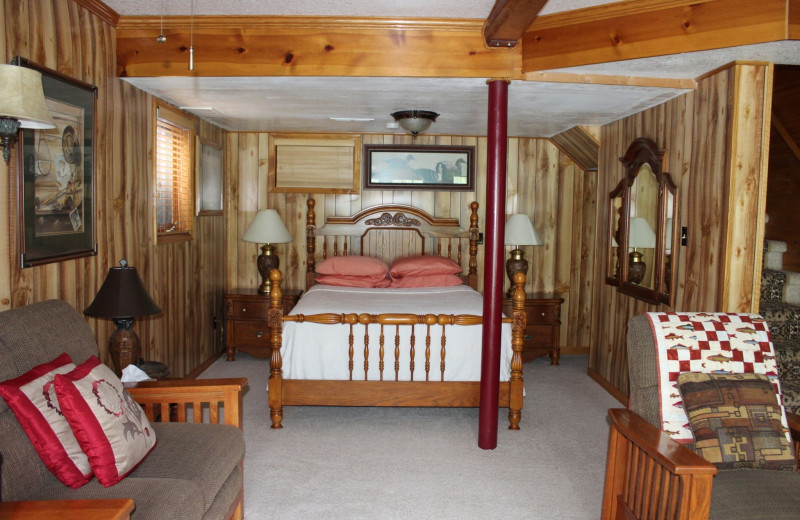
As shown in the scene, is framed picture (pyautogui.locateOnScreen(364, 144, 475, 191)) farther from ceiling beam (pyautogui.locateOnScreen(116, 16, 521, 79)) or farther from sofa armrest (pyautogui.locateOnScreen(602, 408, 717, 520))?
sofa armrest (pyautogui.locateOnScreen(602, 408, 717, 520))

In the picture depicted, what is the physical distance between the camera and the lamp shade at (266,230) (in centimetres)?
538

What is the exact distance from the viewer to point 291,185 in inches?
229

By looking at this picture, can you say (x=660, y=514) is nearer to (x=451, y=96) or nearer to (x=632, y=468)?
(x=632, y=468)

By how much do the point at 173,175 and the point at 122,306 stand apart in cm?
183

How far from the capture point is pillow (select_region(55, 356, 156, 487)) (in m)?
1.88

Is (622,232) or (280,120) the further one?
(280,120)

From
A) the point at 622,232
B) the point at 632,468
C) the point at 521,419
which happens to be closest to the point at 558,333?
the point at 622,232

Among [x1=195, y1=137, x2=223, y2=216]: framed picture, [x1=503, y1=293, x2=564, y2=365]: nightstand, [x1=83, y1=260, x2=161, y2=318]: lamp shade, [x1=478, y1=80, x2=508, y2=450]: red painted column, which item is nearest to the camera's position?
[x1=83, y1=260, x2=161, y2=318]: lamp shade

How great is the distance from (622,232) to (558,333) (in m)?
1.36

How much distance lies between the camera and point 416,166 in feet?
19.0

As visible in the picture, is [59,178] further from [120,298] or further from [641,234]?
[641,234]

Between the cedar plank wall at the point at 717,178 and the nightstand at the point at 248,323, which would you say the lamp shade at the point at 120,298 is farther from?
the cedar plank wall at the point at 717,178

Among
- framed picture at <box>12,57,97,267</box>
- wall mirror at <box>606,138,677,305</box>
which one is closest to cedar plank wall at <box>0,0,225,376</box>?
framed picture at <box>12,57,97,267</box>

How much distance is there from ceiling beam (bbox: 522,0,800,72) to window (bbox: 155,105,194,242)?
2483mm
